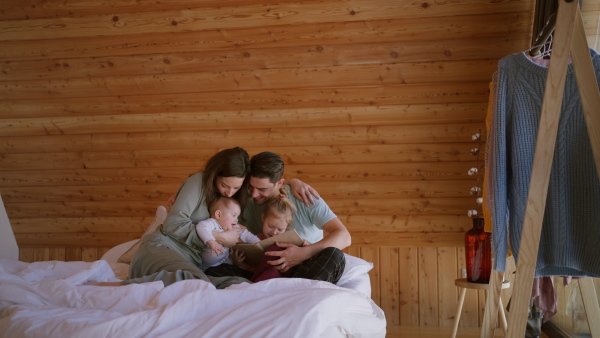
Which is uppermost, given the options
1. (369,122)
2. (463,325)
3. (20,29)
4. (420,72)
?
(20,29)

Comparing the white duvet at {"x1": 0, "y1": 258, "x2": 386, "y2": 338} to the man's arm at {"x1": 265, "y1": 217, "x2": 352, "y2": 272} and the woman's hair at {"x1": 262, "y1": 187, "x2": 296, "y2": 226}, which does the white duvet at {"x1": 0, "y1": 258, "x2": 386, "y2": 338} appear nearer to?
the man's arm at {"x1": 265, "y1": 217, "x2": 352, "y2": 272}

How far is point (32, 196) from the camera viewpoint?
407cm

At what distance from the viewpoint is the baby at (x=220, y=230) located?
8.60 feet

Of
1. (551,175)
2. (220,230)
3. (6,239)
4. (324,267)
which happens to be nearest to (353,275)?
(324,267)

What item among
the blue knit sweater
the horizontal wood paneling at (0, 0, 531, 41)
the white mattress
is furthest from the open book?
the horizontal wood paneling at (0, 0, 531, 41)

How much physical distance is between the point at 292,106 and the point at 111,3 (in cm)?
106

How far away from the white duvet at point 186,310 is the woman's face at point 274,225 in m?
0.74

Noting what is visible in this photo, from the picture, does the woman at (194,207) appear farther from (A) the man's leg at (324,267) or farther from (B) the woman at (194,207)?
(A) the man's leg at (324,267)

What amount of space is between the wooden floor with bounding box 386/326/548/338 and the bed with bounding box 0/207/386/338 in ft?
5.72

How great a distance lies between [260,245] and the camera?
8.41 feet

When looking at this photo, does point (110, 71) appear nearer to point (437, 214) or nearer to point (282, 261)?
point (282, 261)

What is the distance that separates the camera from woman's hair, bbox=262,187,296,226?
2715 mm

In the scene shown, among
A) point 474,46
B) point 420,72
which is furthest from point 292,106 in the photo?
point 474,46

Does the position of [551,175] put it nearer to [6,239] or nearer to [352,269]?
[352,269]
